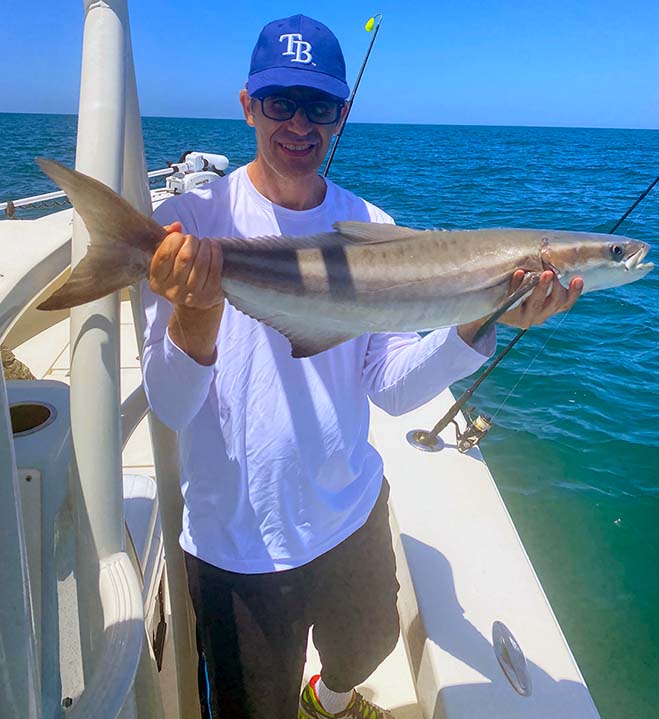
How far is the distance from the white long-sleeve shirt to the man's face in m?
0.12

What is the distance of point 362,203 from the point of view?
82.2 inches

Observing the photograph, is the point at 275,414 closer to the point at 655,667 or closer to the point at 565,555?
the point at 655,667

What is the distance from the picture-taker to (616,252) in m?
2.21

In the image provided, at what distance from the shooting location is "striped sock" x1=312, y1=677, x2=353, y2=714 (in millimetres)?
2301

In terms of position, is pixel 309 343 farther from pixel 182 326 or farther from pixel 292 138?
pixel 292 138

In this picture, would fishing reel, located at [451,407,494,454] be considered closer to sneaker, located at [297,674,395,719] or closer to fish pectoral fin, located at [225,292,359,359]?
sneaker, located at [297,674,395,719]

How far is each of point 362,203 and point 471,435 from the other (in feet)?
5.77

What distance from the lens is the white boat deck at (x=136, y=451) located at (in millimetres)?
2666

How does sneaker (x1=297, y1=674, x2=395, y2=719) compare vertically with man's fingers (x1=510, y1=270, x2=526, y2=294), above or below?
below

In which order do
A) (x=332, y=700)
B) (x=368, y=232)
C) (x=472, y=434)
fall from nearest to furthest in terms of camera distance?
(x=368, y=232)
(x=332, y=700)
(x=472, y=434)

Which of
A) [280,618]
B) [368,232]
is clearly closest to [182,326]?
[368,232]

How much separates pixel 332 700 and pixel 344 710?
76mm

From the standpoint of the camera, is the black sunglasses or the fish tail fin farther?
the black sunglasses

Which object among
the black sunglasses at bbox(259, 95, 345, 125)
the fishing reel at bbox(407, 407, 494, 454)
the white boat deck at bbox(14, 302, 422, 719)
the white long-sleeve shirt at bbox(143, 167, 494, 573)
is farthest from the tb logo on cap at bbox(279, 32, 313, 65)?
the fishing reel at bbox(407, 407, 494, 454)
